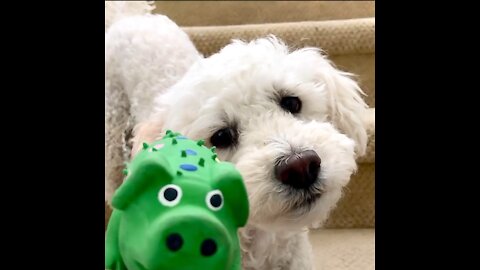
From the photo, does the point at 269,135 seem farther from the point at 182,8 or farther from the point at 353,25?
the point at 182,8

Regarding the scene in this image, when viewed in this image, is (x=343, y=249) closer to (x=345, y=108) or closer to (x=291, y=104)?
(x=345, y=108)

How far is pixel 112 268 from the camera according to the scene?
1.89 ft

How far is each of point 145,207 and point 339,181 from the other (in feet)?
1.45

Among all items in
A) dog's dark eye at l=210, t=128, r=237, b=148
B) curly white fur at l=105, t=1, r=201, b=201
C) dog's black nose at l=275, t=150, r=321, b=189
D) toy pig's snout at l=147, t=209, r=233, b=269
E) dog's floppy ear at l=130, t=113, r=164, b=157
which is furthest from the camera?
curly white fur at l=105, t=1, r=201, b=201

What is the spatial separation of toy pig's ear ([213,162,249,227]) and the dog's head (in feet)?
0.93

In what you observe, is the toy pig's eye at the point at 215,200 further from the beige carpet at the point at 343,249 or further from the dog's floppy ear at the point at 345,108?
the beige carpet at the point at 343,249

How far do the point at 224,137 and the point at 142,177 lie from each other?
19.5 inches

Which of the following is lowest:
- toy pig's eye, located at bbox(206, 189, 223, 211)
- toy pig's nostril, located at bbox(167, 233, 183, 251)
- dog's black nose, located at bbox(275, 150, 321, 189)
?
dog's black nose, located at bbox(275, 150, 321, 189)

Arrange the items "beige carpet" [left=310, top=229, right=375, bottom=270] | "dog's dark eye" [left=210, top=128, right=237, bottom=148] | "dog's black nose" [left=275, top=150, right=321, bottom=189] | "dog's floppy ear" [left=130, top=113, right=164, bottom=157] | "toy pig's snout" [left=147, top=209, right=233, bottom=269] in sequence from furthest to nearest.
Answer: "beige carpet" [left=310, top=229, right=375, bottom=270] < "dog's floppy ear" [left=130, top=113, right=164, bottom=157] < "dog's dark eye" [left=210, top=128, right=237, bottom=148] < "dog's black nose" [left=275, top=150, right=321, bottom=189] < "toy pig's snout" [left=147, top=209, right=233, bottom=269]

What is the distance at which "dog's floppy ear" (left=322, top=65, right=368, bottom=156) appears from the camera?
1.14 meters

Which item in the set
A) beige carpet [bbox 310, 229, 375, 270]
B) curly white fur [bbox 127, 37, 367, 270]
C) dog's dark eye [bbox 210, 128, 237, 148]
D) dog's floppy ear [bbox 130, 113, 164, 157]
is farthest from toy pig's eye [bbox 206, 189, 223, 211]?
beige carpet [bbox 310, 229, 375, 270]

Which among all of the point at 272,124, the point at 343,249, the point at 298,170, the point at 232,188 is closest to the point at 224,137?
the point at 272,124

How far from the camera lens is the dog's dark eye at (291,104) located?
3.40ft

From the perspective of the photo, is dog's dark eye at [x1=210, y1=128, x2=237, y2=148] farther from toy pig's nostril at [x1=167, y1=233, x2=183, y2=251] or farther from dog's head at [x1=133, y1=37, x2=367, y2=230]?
toy pig's nostril at [x1=167, y1=233, x2=183, y2=251]
